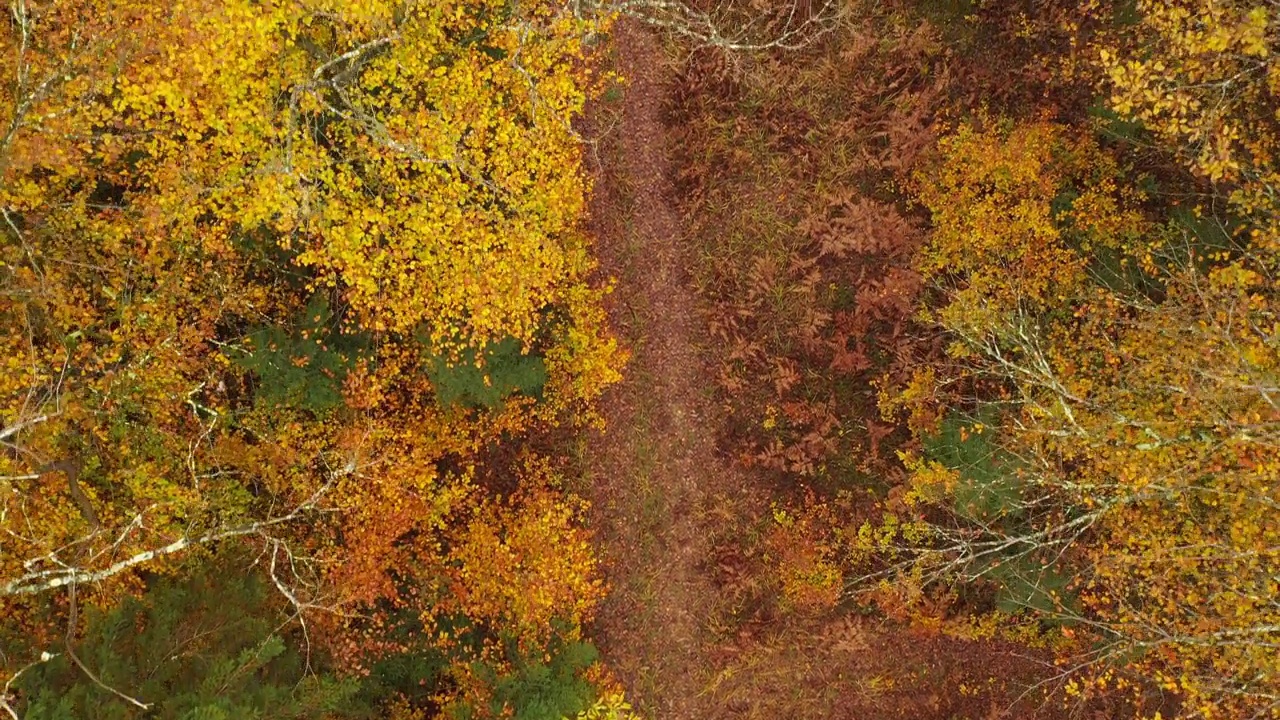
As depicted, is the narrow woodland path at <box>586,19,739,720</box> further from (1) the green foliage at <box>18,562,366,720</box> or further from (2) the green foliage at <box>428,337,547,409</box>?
(1) the green foliage at <box>18,562,366,720</box>

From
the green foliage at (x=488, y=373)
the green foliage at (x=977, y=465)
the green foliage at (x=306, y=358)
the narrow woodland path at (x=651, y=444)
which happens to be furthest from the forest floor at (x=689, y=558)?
the green foliage at (x=306, y=358)

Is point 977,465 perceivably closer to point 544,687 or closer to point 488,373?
point 544,687

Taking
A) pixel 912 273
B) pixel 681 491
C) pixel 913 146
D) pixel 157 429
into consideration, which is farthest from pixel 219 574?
pixel 913 146

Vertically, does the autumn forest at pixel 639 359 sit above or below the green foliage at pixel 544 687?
above

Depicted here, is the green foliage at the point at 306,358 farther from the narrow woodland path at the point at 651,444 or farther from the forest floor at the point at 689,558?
the narrow woodland path at the point at 651,444

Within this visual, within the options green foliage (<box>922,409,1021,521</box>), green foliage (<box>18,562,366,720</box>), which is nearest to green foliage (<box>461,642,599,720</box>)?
green foliage (<box>18,562,366,720</box>)

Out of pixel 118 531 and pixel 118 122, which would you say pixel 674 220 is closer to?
pixel 118 122
